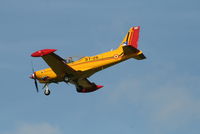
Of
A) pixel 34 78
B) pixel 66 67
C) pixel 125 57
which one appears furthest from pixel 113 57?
pixel 34 78

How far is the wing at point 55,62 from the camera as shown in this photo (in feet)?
143

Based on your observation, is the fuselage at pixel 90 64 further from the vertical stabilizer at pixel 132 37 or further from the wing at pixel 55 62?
the vertical stabilizer at pixel 132 37

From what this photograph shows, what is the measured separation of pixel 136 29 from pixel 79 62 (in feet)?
18.1

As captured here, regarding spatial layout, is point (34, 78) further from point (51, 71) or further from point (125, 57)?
point (125, 57)

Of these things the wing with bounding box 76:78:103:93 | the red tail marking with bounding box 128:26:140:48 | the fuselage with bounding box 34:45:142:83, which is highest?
the red tail marking with bounding box 128:26:140:48

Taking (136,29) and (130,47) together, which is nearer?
(130,47)

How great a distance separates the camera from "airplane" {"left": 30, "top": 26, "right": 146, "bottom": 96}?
44.0 m

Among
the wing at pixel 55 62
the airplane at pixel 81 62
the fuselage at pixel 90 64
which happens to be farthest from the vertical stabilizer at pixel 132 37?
the wing at pixel 55 62

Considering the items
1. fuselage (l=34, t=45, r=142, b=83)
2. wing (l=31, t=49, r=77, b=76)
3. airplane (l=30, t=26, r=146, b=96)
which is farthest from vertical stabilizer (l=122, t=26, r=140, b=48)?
wing (l=31, t=49, r=77, b=76)

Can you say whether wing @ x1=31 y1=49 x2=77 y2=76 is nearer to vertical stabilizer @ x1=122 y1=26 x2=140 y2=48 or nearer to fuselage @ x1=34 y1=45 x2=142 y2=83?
fuselage @ x1=34 y1=45 x2=142 y2=83

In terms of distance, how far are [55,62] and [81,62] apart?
2263mm

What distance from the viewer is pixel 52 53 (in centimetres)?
4441

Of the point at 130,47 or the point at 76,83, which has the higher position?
the point at 130,47

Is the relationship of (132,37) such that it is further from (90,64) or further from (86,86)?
(86,86)
